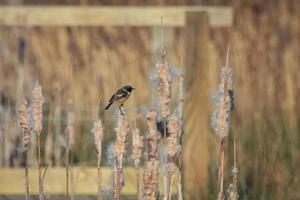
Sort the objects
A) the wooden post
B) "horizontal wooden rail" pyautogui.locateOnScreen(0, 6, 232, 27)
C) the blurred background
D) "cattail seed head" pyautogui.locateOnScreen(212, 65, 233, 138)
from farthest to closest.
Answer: "horizontal wooden rail" pyautogui.locateOnScreen(0, 6, 232, 27), the wooden post, the blurred background, "cattail seed head" pyautogui.locateOnScreen(212, 65, 233, 138)

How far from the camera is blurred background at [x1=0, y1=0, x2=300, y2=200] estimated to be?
362cm

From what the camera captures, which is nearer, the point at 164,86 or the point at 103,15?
the point at 164,86

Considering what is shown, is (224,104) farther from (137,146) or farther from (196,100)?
(196,100)

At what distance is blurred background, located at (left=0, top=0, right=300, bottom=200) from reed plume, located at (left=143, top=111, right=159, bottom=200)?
0.41 feet

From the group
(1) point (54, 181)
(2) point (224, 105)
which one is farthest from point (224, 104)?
(1) point (54, 181)

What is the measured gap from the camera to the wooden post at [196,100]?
13.4ft

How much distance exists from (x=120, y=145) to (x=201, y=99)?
182cm

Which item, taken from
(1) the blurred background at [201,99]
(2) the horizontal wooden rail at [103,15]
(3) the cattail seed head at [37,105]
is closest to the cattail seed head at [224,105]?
(1) the blurred background at [201,99]

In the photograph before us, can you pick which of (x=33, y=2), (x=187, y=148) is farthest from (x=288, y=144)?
(x=33, y=2)

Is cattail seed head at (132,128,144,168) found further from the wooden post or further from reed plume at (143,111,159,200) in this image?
the wooden post

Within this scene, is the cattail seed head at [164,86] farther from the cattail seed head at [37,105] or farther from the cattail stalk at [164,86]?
the cattail seed head at [37,105]

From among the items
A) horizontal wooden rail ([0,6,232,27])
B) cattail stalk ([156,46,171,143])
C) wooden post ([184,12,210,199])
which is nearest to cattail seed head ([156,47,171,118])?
cattail stalk ([156,46,171,143])

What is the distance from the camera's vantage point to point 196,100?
410 centimetres

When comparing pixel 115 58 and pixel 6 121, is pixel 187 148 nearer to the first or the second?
pixel 6 121
